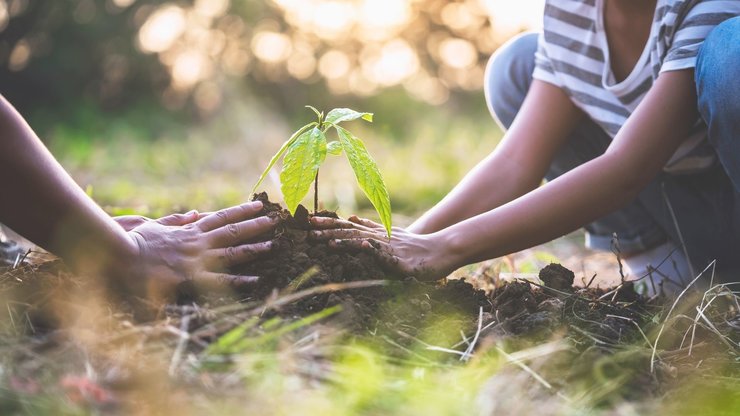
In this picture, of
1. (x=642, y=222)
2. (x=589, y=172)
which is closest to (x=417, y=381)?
(x=589, y=172)

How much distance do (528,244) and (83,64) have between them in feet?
28.4

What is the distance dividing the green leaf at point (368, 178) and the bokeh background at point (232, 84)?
10.4 ft

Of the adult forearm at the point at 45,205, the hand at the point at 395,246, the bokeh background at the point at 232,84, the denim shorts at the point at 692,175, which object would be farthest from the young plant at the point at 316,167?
the bokeh background at the point at 232,84

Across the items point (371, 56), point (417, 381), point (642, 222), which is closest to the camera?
point (417, 381)

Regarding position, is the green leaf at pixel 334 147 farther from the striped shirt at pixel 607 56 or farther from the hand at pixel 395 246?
the striped shirt at pixel 607 56

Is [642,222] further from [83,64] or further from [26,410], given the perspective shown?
[83,64]

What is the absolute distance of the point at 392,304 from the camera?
161cm

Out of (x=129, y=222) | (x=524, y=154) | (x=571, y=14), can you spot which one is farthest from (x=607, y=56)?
(x=129, y=222)

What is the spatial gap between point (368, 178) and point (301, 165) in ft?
0.52

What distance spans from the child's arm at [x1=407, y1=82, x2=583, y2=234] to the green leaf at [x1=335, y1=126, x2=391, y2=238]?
24.0 inches

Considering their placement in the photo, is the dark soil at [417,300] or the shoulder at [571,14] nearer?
the dark soil at [417,300]

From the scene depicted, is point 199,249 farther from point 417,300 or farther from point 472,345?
point 472,345

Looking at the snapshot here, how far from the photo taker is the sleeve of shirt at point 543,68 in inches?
91.1

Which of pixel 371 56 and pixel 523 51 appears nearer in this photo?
pixel 523 51
